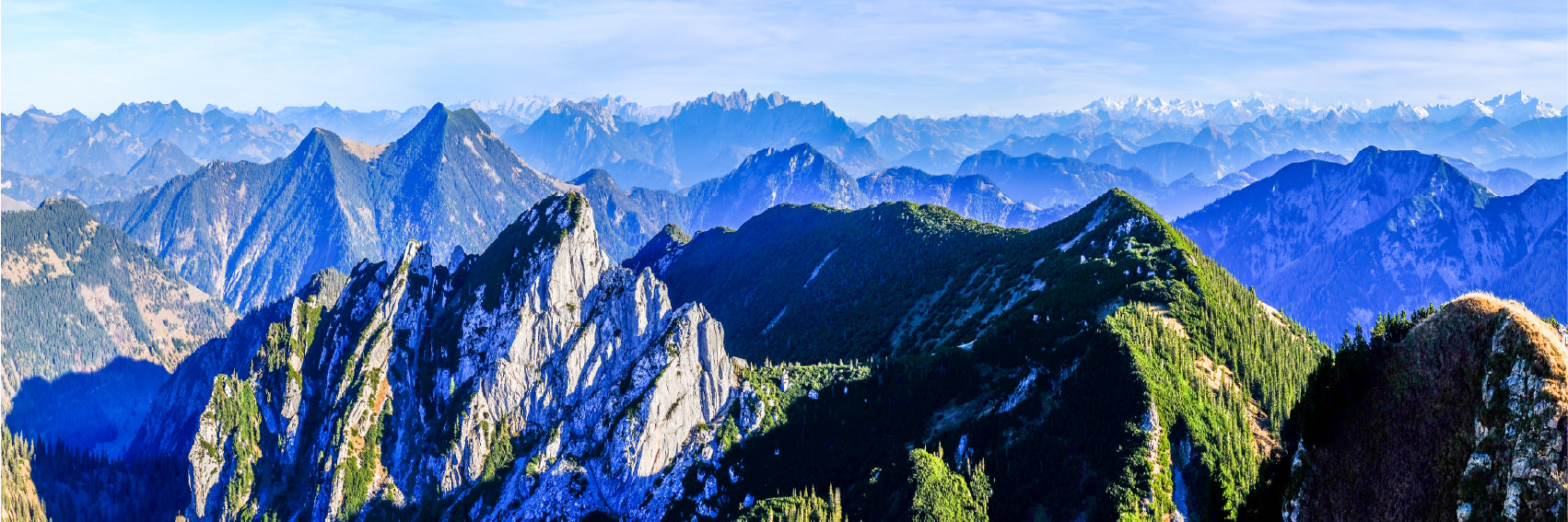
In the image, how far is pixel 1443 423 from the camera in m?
36.3

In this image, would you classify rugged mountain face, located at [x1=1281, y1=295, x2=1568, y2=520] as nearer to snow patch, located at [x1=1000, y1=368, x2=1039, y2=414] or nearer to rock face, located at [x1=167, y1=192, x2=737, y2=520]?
Answer: snow patch, located at [x1=1000, y1=368, x2=1039, y2=414]

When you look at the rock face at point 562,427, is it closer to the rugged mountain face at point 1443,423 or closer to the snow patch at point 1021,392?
the snow patch at point 1021,392

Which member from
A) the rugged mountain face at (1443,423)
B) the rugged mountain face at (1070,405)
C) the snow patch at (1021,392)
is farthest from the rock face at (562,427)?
the rugged mountain face at (1443,423)

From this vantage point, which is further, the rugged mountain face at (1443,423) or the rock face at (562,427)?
the rock face at (562,427)

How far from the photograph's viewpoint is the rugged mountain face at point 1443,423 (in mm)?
32969

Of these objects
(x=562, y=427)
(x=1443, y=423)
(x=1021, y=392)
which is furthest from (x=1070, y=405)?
(x=562, y=427)

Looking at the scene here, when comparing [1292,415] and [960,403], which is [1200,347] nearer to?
[960,403]

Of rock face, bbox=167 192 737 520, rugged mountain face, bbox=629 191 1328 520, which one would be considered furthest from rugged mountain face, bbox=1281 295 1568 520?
rock face, bbox=167 192 737 520

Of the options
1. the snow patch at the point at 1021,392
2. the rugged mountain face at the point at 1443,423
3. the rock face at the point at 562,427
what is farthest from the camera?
the rock face at the point at 562,427

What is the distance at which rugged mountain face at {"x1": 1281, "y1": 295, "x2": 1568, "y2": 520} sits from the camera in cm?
3297

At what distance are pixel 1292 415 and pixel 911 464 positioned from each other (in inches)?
2806

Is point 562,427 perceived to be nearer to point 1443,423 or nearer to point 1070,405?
point 1070,405

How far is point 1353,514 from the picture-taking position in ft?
128

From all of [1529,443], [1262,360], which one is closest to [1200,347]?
[1262,360]
